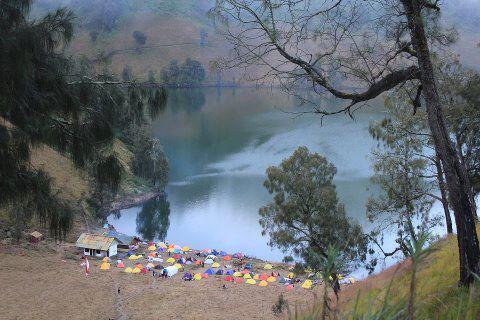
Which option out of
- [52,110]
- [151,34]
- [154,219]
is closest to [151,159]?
[154,219]

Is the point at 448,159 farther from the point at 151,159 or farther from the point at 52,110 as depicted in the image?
the point at 151,159

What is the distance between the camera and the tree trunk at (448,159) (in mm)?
4379

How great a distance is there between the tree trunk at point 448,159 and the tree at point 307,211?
10.9 m

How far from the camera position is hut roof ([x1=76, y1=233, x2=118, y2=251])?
24848 millimetres

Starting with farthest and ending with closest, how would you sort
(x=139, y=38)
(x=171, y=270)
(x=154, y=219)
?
(x=139, y=38) → (x=154, y=219) → (x=171, y=270)

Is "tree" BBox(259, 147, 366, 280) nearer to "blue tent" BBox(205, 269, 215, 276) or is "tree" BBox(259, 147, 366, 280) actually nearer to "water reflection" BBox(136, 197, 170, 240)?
"blue tent" BBox(205, 269, 215, 276)

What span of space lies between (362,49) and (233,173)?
32.6 metres

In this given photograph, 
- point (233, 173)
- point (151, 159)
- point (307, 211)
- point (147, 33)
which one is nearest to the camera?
point (307, 211)

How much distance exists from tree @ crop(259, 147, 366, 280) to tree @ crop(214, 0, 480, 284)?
10.0m

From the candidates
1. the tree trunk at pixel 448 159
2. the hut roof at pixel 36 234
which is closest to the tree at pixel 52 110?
the tree trunk at pixel 448 159

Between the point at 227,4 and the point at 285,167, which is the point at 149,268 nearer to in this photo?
the point at 285,167

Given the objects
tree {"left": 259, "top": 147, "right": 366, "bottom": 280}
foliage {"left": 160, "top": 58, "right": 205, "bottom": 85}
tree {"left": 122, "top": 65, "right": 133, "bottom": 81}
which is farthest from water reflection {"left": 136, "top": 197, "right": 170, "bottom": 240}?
foliage {"left": 160, "top": 58, "right": 205, "bottom": 85}

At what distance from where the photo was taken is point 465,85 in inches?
496

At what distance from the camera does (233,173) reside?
125 feet
